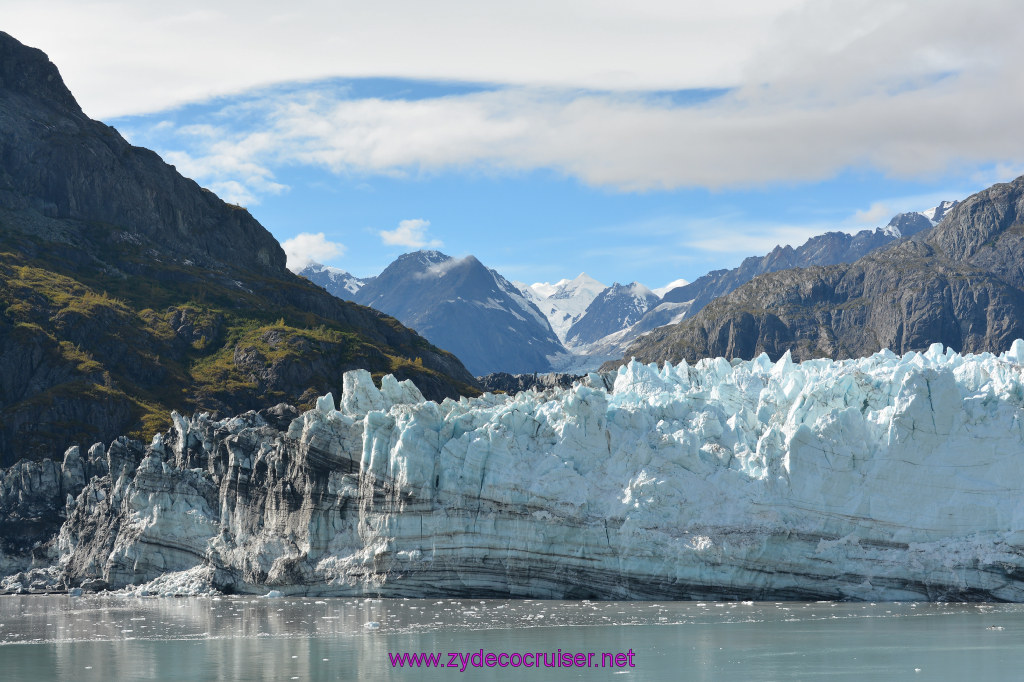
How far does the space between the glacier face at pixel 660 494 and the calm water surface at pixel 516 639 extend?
1.41m

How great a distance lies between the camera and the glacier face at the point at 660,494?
49.4 m

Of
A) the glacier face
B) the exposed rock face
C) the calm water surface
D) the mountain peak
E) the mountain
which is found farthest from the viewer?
the exposed rock face

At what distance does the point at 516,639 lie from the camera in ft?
140

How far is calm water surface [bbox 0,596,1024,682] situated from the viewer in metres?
36.8

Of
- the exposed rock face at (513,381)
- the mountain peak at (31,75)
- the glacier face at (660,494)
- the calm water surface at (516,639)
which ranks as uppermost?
the mountain peak at (31,75)

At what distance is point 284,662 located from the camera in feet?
128

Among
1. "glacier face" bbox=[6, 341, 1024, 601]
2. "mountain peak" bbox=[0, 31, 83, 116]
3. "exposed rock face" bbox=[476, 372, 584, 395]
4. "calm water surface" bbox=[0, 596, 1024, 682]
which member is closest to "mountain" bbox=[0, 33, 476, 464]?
"mountain peak" bbox=[0, 31, 83, 116]

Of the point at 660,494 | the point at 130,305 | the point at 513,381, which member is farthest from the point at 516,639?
the point at 513,381

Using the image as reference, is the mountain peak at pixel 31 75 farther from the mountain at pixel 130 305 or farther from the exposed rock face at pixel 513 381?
the exposed rock face at pixel 513 381

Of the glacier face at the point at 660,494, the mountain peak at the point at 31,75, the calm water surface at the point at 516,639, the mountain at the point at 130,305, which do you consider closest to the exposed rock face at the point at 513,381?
the mountain at the point at 130,305

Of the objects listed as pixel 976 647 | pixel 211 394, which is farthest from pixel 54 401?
pixel 976 647

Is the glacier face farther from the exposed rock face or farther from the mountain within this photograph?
the exposed rock face

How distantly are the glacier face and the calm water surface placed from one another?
141 centimetres

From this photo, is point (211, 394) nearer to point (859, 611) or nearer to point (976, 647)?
point (859, 611)
